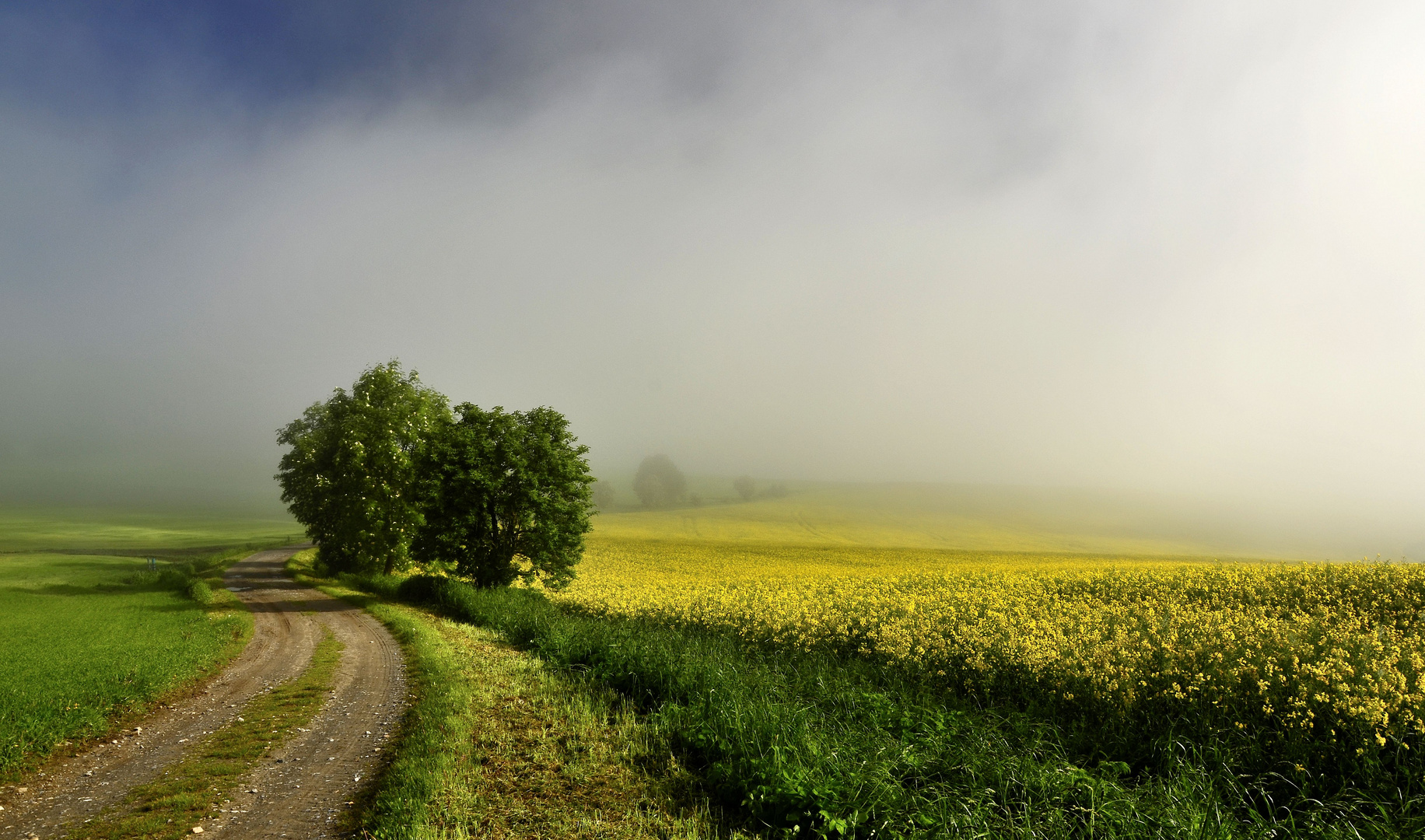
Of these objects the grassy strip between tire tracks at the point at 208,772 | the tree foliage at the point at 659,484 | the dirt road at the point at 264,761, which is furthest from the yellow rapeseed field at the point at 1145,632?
the tree foliage at the point at 659,484

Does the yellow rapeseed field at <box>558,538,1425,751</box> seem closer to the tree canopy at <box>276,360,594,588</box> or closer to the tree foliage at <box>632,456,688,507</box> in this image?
the tree canopy at <box>276,360,594,588</box>

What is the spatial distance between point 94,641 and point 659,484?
120545 mm

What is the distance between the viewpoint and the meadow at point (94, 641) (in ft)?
31.3

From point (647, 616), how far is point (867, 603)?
738 cm

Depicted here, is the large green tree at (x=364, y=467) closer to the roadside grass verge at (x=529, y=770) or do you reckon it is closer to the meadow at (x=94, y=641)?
the meadow at (x=94, y=641)

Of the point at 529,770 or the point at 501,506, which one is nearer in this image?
the point at 529,770

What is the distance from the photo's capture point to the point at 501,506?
88.2 ft

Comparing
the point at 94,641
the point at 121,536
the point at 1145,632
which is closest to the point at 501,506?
the point at 94,641

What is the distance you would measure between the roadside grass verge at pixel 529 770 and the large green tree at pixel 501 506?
14.0m

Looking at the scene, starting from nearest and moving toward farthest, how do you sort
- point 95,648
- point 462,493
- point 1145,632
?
point 1145,632 < point 95,648 < point 462,493

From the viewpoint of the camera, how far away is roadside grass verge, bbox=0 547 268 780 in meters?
9.39

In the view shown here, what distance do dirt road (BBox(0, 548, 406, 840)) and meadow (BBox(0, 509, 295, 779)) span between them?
2.10 ft

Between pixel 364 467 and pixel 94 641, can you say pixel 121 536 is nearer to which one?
pixel 364 467

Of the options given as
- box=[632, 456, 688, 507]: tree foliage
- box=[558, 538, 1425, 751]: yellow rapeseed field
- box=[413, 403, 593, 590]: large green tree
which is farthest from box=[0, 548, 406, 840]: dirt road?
box=[632, 456, 688, 507]: tree foliage
